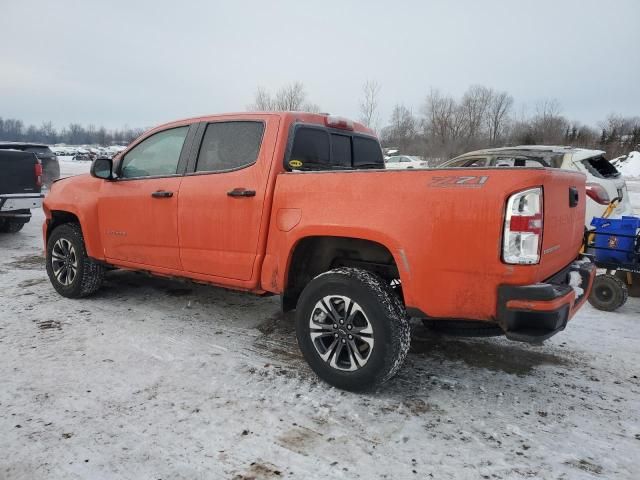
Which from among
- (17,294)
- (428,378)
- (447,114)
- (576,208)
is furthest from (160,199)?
(447,114)

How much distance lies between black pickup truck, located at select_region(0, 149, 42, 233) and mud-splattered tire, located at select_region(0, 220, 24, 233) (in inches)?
30.0

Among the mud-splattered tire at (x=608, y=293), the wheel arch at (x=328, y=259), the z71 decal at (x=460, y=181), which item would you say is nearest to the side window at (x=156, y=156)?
the wheel arch at (x=328, y=259)

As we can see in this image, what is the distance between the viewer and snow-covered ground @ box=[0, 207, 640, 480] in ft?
7.76

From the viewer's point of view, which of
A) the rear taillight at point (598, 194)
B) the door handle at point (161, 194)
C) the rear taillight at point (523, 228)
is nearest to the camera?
the rear taillight at point (523, 228)

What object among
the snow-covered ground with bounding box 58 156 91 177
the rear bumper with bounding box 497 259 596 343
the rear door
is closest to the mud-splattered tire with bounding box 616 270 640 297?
the rear bumper with bounding box 497 259 596 343

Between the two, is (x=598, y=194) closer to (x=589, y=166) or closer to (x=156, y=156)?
(x=589, y=166)

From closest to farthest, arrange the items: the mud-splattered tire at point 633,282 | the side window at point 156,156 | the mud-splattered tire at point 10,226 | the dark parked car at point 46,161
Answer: the side window at point 156,156 < the mud-splattered tire at point 633,282 < the mud-splattered tire at point 10,226 < the dark parked car at point 46,161

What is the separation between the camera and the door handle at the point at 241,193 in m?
3.52

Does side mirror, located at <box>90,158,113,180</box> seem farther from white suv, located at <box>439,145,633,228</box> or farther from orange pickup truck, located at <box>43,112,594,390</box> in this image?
white suv, located at <box>439,145,633,228</box>

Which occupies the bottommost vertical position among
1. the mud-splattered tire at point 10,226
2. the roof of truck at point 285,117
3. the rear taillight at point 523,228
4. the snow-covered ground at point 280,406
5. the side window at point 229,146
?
the snow-covered ground at point 280,406

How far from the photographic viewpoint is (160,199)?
13.7 feet

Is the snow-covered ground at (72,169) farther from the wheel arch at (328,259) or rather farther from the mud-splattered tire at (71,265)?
the wheel arch at (328,259)

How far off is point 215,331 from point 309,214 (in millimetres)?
1616

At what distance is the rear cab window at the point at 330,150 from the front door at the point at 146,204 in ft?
3.78
